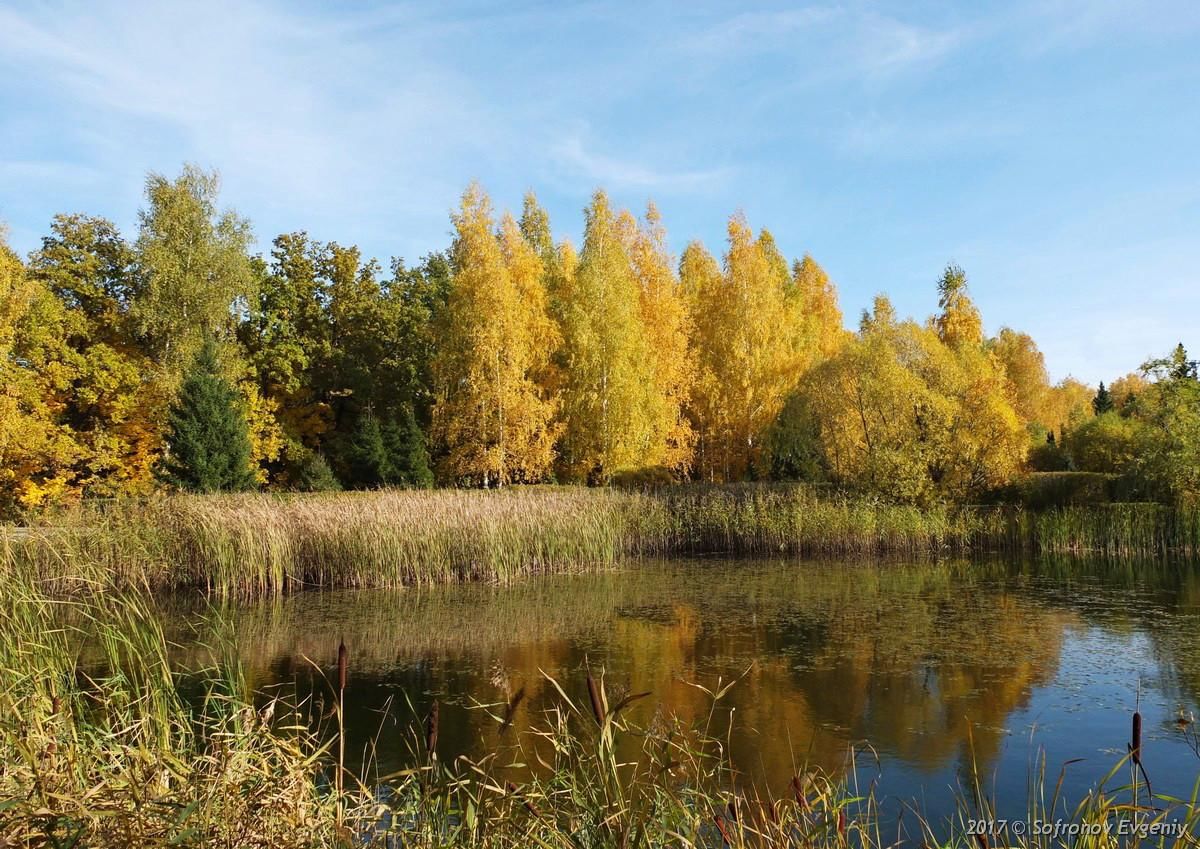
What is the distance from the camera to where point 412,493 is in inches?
639

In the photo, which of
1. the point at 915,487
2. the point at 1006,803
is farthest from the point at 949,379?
the point at 1006,803

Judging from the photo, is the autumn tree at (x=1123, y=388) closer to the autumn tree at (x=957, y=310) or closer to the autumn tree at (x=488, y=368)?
the autumn tree at (x=957, y=310)

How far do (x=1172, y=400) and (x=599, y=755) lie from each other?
1956cm

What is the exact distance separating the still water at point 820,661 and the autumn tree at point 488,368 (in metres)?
10.3

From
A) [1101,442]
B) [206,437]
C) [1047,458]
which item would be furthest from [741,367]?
[206,437]

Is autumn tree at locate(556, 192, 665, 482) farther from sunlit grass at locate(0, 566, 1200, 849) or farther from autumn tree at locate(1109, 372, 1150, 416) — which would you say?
autumn tree at locate(1109, 372, 1150, 416)

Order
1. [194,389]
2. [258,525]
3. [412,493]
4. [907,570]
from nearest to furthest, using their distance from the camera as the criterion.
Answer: [258,525], [907,570], [412,493], [194,389]

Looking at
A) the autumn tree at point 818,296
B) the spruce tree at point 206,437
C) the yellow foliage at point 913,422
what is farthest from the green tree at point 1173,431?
the spruce tree at point 206,437

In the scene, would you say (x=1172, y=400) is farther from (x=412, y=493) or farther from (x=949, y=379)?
(x=412, y=493)

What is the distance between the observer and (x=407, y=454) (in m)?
26.0

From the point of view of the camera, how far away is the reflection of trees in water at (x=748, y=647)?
21.3 ft

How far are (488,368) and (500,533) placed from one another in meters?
10.9

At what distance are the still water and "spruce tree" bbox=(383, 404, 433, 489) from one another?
39.3ft

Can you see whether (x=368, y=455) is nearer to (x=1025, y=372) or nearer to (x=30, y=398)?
(x=30, y=398)
